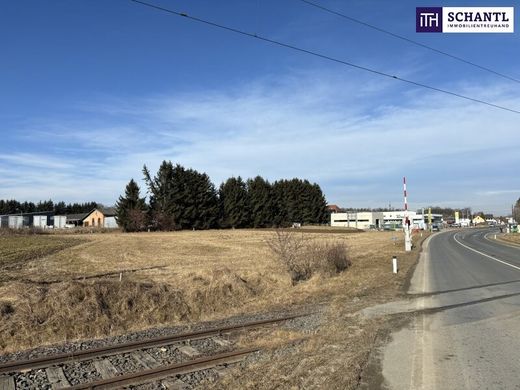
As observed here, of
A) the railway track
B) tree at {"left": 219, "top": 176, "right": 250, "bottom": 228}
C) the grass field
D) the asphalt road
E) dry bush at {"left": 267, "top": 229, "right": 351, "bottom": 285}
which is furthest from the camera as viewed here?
tree at {"left": 219, "top": 176, "right": 250, "bottom": 228}

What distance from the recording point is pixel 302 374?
739 cm

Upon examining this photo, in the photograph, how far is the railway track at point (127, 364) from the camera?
331 inches

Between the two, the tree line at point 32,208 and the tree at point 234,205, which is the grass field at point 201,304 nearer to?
the tree at point 234,205

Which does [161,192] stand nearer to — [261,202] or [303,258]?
[261,202]

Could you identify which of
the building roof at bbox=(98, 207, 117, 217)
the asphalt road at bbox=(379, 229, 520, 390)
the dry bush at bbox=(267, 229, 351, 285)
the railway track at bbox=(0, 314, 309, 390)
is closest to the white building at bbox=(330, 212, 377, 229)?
the building roof at bbox=(98, 207, 117, 217)

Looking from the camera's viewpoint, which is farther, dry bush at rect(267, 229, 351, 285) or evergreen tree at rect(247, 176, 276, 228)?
evergreen tree at rect(247, 176, 276, 228)

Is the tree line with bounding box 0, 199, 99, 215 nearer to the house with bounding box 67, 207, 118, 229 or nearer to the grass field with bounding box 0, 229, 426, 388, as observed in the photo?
the house with bounding box 67, 207, 118, 229

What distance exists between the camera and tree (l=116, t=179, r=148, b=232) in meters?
92.2

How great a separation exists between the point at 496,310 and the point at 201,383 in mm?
8023

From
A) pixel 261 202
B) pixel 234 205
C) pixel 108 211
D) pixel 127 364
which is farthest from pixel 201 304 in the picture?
pixel 108 211

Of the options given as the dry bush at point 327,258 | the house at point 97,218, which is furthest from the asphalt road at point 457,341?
the house at point 97,218

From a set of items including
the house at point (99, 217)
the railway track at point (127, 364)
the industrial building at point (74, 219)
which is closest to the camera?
the railway track at point (127, 364)

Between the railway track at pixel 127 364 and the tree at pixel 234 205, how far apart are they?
9355 cm

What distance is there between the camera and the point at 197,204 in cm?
9831
